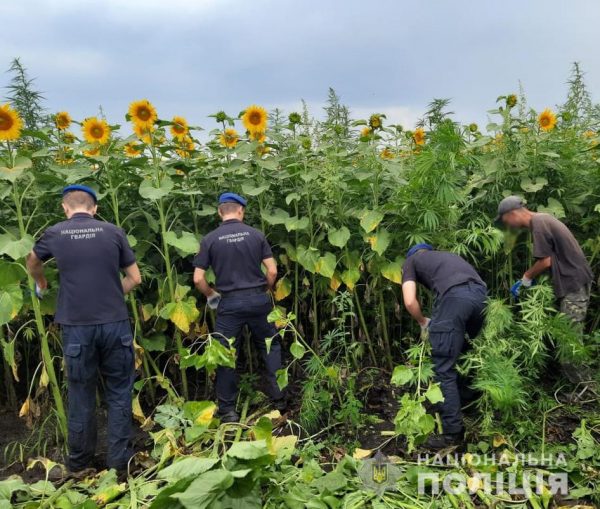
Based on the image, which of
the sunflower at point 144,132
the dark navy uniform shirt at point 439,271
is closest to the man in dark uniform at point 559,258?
the dark navy uniform shirt at point 439,271

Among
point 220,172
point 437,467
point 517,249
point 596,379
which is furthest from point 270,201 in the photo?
point 596,379

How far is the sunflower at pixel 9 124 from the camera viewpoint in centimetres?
335

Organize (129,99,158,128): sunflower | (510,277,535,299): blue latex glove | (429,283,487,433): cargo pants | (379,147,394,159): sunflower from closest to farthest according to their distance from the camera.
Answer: (429,283,487,433): cargo pants < (129,99,158,128): sunflower < (510,277,535,299): blue latex glove < (379,147,394,159): sunflower

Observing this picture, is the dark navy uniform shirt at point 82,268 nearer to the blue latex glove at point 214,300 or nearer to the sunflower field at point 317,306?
the sunflower field at point 317,306

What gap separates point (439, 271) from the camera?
11.8 feet

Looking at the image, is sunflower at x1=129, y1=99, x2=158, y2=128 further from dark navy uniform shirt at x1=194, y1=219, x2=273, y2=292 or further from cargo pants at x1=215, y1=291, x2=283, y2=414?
cargo pants at x1=215, y1=291, x2=283, y2=414

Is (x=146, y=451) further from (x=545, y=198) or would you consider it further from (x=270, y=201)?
(x=545, y=198)

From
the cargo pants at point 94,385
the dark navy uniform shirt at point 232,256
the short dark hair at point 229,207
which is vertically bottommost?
the cargo pants at point 94,385

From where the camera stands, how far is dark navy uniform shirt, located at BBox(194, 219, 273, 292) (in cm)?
400

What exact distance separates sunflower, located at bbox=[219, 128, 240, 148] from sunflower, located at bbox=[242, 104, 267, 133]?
0.50ft

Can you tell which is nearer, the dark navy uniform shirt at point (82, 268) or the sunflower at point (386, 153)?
the dark navy uniform shirt at point (82, 268)

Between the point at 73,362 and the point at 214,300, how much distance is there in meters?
1.19

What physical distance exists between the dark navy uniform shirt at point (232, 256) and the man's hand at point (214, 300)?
9 cm

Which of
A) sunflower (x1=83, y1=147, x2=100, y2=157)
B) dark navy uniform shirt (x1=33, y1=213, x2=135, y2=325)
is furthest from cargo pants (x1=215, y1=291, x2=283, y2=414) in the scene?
sunflower (x1=83, y1=147, x2=100, y2=157)
